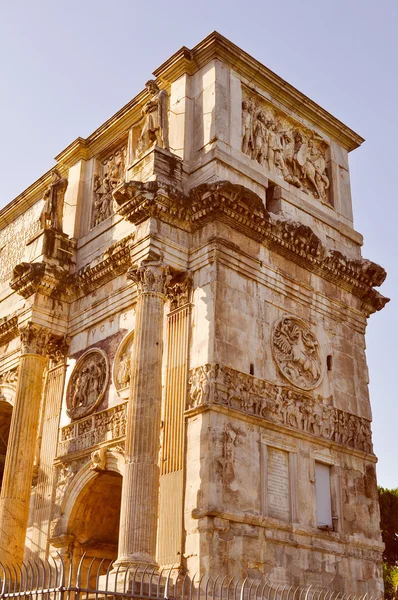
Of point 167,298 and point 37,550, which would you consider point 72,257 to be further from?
point 37,550

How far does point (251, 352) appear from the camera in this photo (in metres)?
15.4

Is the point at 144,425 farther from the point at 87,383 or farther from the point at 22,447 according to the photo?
the point at 22,447

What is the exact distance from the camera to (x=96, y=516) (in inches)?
644

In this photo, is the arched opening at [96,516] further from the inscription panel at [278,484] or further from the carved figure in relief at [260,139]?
the carved figure in relief at [260,139]

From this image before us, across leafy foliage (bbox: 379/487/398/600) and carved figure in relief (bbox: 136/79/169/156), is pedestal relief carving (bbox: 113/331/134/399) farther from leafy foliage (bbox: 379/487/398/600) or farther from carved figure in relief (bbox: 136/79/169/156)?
leafy foliage (bbox: 379/487/398/600)

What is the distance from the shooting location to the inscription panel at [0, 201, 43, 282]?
2270cm

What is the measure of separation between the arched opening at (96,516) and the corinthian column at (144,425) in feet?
8.56

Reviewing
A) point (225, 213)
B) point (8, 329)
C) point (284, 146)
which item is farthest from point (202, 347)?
point (8, 329)

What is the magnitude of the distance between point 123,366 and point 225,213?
12.8 ft

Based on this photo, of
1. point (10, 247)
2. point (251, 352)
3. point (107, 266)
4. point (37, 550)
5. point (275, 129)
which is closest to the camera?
point (251, 352)

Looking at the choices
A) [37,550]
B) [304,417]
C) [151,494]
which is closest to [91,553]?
[37,550]

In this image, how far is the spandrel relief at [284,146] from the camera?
59.3 ft

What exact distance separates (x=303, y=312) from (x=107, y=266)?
179 inches

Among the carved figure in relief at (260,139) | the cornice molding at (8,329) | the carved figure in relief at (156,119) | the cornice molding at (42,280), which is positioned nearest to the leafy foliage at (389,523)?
the cornice molding at (8,329)
